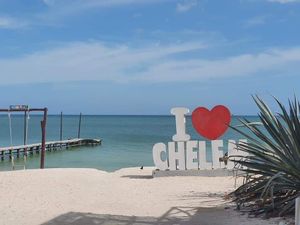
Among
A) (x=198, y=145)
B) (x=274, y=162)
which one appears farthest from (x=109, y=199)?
(x=198, y=145)

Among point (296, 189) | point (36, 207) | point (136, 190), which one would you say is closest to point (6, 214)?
point (36, 207)

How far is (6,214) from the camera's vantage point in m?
8.48

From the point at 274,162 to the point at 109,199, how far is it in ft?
11.9

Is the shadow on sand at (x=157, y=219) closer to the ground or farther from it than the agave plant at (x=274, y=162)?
closer to the ground

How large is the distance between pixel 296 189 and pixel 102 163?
26154mm

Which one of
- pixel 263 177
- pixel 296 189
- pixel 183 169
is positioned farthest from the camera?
pixel 183 169

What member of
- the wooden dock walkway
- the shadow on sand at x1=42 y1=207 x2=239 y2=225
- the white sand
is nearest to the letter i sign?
the white sand

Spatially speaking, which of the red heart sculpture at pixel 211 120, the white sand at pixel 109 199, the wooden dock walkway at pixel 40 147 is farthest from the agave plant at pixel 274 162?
Answer: the wooden dock walkway at pixel 40 147

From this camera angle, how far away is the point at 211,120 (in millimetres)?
14344

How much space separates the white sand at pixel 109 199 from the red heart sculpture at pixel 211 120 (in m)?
1.50

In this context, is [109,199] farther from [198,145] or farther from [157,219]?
[198,145]

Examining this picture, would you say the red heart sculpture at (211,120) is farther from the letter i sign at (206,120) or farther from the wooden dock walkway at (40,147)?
the wooden dock walkway at (40,147)

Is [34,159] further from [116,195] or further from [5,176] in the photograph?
[116,195]

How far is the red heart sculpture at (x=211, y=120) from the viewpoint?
46.4ft
